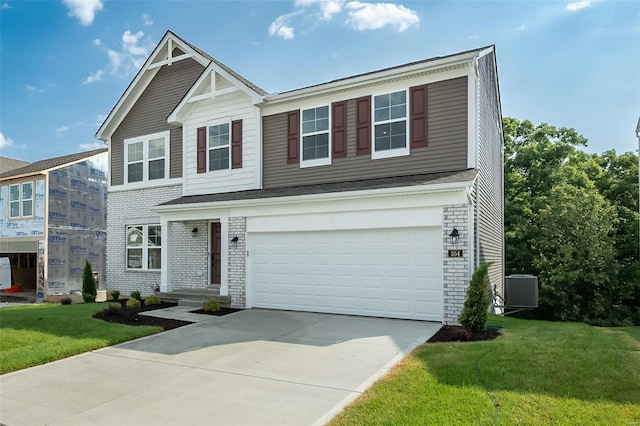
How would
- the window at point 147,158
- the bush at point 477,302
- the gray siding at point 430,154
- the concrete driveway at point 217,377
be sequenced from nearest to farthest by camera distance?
the concrete driveway at point 217,377, the bush at point 477,302, the gray siding at point 430,154, the window at point 147,158

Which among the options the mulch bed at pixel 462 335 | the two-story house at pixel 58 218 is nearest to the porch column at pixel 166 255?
the mulch bed at pixel 462 335

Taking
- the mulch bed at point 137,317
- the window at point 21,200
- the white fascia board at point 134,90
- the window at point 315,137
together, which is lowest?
the mulch bed at point 137,317

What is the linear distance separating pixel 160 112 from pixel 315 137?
22.9ft

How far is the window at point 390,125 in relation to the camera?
11305 millimetres

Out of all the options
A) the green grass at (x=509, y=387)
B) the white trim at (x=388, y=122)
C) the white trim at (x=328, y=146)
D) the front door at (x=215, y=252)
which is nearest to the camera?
the green grass at (x=509, y=387)

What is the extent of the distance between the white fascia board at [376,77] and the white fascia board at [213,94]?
51 centimetres

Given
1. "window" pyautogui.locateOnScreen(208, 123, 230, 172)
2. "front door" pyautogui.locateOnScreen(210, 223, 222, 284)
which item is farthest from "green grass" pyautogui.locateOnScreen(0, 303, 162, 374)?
"window" pyautogui.locateOnScreen(208, 123, 230, 172)

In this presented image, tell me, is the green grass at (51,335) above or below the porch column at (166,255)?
below

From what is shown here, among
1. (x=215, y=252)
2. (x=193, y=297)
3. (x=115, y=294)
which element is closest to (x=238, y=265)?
(x=193, y=297)

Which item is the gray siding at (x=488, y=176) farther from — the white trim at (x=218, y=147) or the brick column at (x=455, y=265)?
the white trim at (x=218, y=147)

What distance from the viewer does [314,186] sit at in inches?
482

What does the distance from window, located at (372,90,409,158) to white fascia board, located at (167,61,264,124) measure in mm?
3713

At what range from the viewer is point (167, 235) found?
14.2 metres

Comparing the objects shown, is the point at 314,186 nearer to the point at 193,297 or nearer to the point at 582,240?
the point at 193,297
